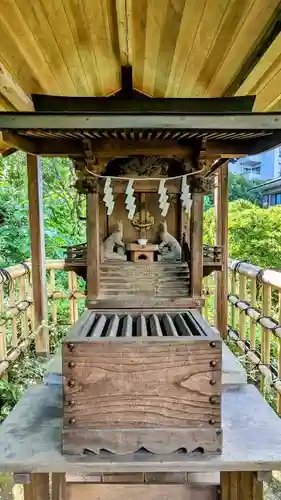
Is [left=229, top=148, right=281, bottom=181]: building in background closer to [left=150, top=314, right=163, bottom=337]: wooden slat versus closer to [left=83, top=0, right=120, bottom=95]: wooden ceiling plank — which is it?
[left=83, top=0, right=120, bottom=95]: wooden ceiling plank

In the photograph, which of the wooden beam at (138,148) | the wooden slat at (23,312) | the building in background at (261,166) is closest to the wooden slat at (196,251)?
the wooden beam at (138,148)

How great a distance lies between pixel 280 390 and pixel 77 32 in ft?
7.69

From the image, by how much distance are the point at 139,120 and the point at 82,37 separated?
0.88 meters

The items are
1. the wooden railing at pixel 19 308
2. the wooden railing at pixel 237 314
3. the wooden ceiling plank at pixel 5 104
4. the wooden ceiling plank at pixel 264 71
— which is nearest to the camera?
the wooden ceiling plank at pixel 264 71

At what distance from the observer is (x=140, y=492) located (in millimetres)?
1407

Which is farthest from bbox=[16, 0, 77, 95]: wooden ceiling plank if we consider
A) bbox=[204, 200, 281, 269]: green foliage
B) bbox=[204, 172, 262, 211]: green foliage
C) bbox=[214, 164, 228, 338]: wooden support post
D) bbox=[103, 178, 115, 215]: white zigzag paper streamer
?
bbox=[204, 172, 262, 211]: green foliage

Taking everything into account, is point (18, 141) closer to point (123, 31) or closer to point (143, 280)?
point (123, 31)

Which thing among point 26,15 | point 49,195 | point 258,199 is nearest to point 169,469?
point 26,15

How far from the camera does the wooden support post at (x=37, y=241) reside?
A: 305 centimetres

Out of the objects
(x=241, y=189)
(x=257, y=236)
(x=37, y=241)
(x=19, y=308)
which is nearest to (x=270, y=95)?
(x=37, y=241)

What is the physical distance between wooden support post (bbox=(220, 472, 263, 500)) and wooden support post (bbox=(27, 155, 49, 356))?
87.4 inches

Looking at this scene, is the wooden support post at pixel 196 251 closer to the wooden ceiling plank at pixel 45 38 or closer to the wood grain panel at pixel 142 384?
the wood grain panel at pixel 142 384

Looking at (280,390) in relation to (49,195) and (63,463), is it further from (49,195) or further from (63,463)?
(49,195)

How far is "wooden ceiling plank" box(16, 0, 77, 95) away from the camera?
1.45m
